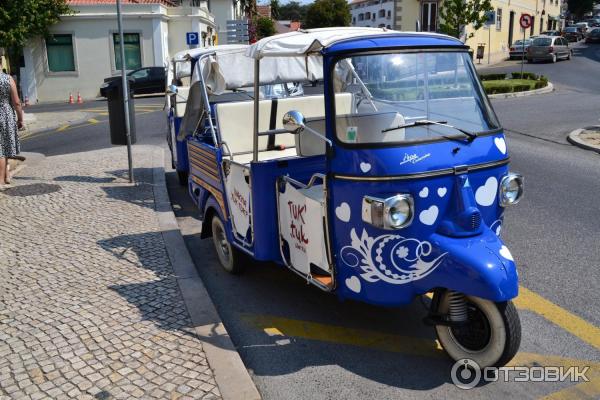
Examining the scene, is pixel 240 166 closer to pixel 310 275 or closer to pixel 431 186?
pixel 310 275

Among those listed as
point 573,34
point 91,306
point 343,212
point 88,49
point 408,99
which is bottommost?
point 91,306

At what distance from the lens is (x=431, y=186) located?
12.5ft

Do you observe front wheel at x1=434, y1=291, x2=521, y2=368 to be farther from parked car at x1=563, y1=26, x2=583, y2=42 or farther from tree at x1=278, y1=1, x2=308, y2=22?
tree at x1=278, y1=1, x2=308, y2=22

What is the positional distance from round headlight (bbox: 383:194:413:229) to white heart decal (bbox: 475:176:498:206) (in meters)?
0.63

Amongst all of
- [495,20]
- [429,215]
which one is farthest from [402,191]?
[495,20]

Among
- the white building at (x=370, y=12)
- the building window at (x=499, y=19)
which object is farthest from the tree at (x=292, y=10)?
the building window at (x=499, y=19)

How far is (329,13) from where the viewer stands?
78.9 m

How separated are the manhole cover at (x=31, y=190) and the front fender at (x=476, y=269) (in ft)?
22.1

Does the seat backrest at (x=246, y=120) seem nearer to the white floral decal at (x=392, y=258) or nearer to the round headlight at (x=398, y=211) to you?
the white floral decal at (x=392, y=258)

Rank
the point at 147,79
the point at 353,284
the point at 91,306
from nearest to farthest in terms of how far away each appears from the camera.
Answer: the point at 353,284
the point at 91,306
the point at 147,79

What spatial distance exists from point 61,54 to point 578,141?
28.1 meters

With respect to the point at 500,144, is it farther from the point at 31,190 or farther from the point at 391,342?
the point at 31,190

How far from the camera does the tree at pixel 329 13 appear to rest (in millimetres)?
78875

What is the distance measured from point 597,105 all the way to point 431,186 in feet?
57.2
